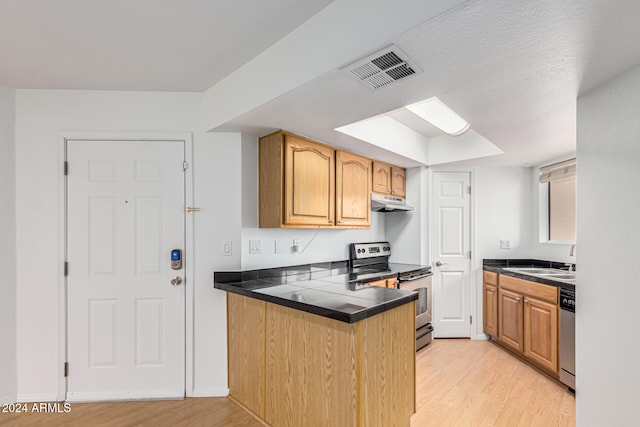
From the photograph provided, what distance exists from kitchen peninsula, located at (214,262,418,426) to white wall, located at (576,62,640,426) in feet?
3.10

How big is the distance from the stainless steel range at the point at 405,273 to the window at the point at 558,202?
146 cm

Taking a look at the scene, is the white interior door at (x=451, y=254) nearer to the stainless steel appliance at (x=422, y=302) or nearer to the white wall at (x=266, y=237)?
the stainless steel appliance at (x=422, y=302)

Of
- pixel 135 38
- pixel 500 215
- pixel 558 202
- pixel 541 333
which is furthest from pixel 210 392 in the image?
pixel 558 202

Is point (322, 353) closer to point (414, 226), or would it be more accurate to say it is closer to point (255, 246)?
point (255, 246)

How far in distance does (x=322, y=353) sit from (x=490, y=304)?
2.75m

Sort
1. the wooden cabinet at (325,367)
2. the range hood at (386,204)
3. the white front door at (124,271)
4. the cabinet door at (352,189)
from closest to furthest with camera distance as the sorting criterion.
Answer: the wooden cabinet at (325,367)
the white front door at (124,271)
the cabinet door at (352,189)
the range hood at (386,204)

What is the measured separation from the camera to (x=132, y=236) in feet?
8.64

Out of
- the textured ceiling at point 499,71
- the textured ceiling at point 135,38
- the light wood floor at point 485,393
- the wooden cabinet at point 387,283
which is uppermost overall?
the textured ceiling at point 135,38

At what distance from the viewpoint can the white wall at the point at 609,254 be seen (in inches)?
60.8

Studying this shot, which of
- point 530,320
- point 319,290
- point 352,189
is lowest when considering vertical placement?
point 530,320

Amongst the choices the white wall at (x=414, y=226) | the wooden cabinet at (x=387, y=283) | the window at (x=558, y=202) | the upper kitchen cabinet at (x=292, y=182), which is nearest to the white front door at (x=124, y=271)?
the upper kitchen cabinet at (x=292, y=182)

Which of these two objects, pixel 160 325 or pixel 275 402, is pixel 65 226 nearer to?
pixel 160 325

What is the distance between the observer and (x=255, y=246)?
2.79m

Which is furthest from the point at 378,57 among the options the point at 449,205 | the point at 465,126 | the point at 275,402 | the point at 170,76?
the point at 449,205
